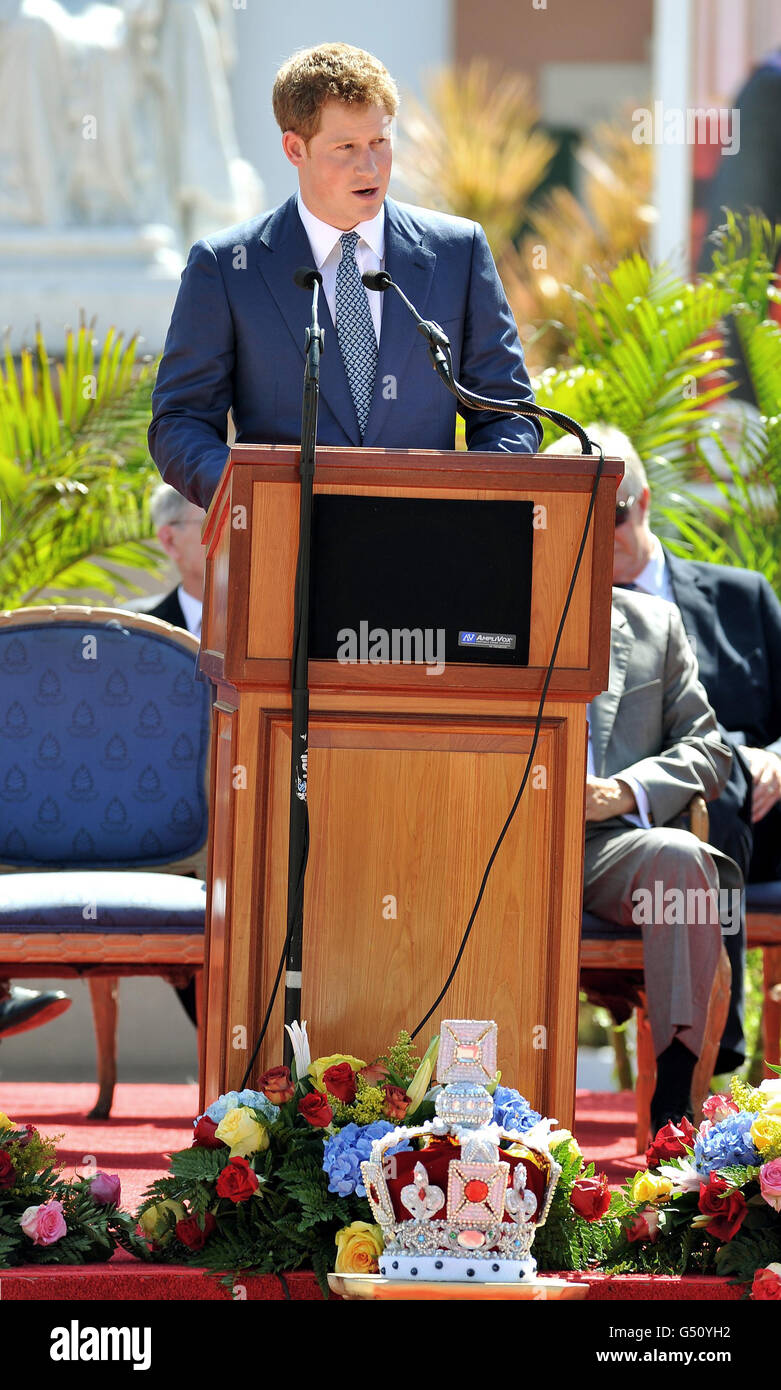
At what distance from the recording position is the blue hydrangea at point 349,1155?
2.55 meters

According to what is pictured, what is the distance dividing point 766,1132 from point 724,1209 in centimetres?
12

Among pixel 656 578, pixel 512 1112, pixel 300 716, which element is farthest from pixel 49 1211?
pixel 656 578

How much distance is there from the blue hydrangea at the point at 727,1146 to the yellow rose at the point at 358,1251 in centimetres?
53

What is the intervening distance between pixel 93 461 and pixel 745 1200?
4017 millimetres

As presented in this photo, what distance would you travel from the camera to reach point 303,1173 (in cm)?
258

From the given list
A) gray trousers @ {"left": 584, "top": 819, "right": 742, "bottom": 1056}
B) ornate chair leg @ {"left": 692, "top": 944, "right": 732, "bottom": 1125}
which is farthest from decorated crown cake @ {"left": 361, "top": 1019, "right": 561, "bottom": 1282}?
ornate chair leg @ {"left": 692, "top": 944, "right": 732, "bottom": 1125}

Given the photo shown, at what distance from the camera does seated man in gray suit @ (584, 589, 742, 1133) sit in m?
3.88

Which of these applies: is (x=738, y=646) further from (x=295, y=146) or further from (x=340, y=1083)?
(x=340, y=1083)

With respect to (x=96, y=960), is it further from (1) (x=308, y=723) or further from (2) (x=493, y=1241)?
(2) (x=493, y=1241)

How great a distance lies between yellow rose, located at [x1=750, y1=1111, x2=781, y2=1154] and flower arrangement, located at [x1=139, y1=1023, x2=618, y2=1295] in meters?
0.23

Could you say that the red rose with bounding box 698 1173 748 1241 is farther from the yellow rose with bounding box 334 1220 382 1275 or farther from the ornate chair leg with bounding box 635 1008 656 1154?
the ornate chair leg with bounding box 635 1008 656 1154

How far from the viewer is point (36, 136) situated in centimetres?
868
